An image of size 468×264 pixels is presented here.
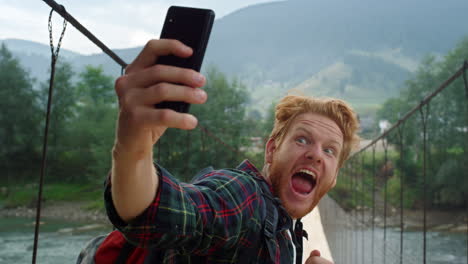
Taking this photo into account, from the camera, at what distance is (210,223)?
58cm

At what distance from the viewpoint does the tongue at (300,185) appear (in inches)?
35.6

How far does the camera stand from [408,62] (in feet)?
376

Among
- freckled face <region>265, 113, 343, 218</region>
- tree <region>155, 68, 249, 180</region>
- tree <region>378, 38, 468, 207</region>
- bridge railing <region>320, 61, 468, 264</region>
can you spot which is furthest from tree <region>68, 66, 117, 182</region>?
freckled face <region>265, 113, 343, 218</region>

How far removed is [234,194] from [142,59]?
0.30 metres

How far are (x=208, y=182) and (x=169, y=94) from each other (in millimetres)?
295

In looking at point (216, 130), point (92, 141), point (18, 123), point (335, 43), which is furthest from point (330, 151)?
point (335, 43)

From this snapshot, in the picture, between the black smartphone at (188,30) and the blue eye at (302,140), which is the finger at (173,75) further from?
the blue eye at (302,140)

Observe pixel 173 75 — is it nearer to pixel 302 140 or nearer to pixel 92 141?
pixel 302 140

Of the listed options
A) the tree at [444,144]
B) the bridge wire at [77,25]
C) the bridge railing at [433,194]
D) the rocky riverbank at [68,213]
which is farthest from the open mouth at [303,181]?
the tree at [444,144]

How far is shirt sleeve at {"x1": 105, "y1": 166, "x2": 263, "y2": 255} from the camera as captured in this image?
1.63ft

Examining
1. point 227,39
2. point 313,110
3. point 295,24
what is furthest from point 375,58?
point 313,110

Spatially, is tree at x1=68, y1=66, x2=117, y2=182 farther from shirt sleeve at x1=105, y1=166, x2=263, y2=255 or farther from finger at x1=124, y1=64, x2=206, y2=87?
finger at x1=124, y1=64, x2=206, y2=87

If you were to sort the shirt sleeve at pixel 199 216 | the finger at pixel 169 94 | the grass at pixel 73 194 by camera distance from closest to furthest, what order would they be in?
the finger at pixel 169 94, the shirt sleeve at pixel 199 216, the grass at pixel 73 194

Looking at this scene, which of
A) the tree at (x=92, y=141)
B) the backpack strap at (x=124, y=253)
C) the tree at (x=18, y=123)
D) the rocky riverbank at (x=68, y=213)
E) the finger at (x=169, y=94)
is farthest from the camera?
the tree at (x=92, y=141)
